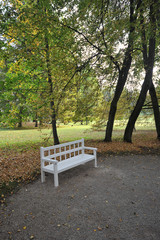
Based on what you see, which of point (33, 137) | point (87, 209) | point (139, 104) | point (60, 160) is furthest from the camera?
point (33, 137)

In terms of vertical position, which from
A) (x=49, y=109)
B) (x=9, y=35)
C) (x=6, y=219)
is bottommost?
(x=6, y=219)

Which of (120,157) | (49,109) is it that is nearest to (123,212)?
(120,157)

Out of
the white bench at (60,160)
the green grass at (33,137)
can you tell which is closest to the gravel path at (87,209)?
the white bench at (60,160)

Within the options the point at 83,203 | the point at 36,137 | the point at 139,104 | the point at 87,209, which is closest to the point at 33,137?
the point at 36,137

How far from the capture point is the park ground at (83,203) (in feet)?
8.76

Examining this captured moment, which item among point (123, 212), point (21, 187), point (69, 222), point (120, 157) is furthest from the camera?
point (120, 157)

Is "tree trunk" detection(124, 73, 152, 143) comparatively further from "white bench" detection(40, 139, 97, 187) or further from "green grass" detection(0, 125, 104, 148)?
"white bench" detection(40, 139, 97, 187)

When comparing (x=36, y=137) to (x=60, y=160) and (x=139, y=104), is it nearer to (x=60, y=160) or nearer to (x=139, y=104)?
(x=139, y=104)

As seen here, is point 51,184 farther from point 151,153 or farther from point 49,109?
point 151,153

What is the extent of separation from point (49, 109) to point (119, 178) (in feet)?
14.7

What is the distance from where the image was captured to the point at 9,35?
760 cm

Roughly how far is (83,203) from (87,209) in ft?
0.80

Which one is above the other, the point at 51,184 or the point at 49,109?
the point at 49,109

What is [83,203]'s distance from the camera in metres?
3.52
